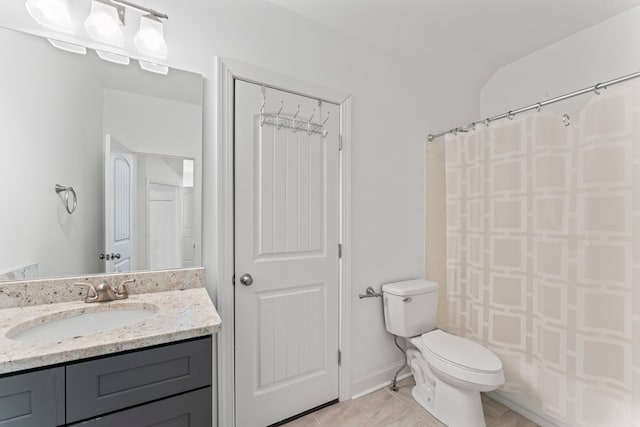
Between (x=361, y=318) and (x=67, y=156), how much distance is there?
187 cm

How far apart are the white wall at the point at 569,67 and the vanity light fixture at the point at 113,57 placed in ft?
8.90

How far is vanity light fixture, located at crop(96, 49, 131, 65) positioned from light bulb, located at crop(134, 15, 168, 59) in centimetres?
8

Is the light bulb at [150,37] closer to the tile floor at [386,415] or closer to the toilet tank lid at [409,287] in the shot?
the toilet tank lid at [409,287]

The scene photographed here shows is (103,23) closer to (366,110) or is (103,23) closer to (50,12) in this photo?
(50,12)

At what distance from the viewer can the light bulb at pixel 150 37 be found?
1300mm

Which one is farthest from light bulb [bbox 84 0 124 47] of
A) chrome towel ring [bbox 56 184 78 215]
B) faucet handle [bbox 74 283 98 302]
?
faucet handle [bbox 74 283 98 302]

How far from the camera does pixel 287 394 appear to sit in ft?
5.57

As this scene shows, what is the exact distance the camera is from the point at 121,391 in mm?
838

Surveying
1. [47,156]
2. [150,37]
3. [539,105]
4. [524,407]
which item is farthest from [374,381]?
[150,37]

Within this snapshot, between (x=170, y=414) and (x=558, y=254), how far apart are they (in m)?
1.92

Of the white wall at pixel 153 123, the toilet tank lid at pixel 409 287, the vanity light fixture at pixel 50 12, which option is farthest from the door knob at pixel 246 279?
the vanity light fixture at pixel 50 12

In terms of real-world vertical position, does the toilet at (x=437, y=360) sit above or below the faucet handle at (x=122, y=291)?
below

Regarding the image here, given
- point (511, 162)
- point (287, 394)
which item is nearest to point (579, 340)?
point (511, 162)

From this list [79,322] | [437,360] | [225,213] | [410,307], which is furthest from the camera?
[410,307]
